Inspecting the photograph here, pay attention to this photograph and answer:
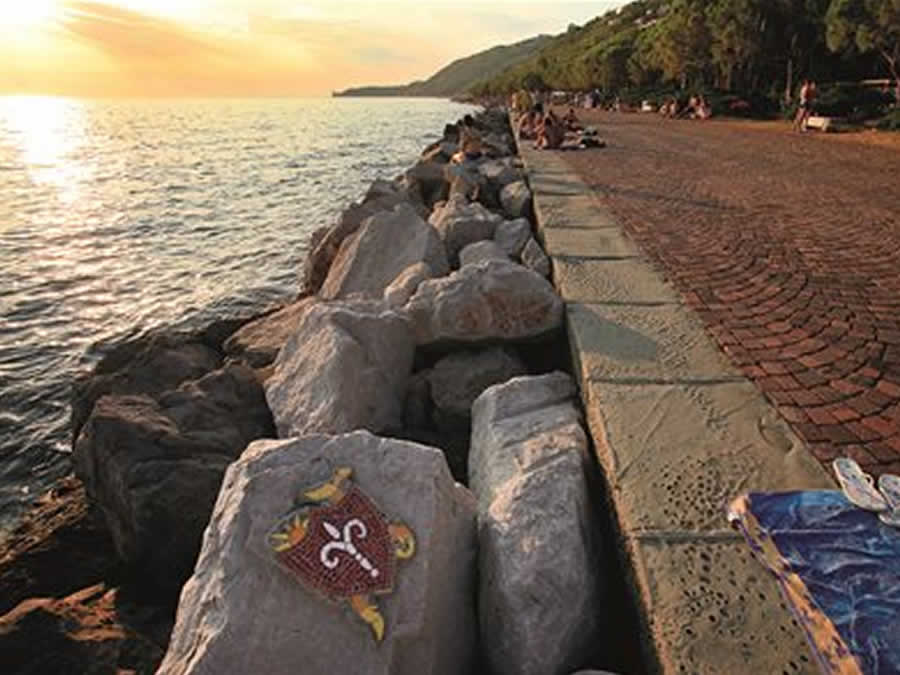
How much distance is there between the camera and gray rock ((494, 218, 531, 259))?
6.01 m

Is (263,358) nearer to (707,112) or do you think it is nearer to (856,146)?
(856,146)

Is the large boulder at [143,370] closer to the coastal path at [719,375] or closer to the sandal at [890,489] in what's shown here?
the coastal path at [719,375]

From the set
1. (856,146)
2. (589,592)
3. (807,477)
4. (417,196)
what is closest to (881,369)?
(807,477)

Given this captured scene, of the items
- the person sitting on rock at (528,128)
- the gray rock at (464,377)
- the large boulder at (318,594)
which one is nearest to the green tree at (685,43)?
the person sitting on rock at (528,128)

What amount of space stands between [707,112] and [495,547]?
95.5 ft

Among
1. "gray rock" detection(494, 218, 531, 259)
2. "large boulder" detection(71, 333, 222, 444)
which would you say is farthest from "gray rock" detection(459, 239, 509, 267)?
"large boulder" detection(71, 333, 222, 444)

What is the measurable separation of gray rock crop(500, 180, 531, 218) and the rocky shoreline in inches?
105

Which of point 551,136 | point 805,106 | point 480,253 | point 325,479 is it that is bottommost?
point 805,106

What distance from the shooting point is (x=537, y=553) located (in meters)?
2.13

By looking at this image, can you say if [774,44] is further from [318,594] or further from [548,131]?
[318,594]

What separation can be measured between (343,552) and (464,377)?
2026mm

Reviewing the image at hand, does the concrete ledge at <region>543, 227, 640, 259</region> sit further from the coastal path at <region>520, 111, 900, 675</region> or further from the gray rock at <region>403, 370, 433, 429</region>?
the gray rock at <region>403, 370, 433, 429</region>

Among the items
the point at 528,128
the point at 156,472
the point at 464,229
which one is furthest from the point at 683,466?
the point at 528,128

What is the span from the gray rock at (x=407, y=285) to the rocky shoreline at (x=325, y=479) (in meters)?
0.03
